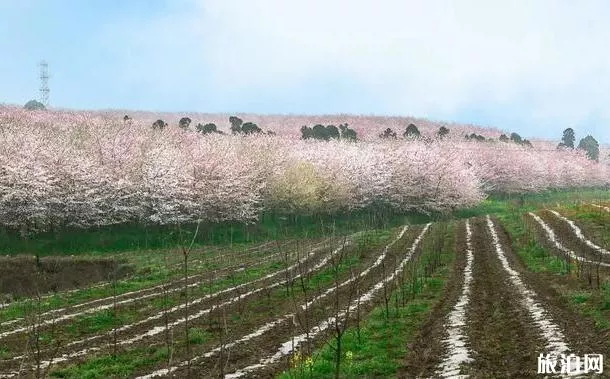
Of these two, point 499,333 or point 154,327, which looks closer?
point 499,333

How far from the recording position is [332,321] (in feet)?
72.5

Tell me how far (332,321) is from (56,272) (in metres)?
33.4

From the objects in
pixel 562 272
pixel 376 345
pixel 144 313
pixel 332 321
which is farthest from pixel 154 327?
pixel 562 272

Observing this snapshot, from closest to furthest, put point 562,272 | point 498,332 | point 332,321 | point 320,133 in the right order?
point 498,332 → point 332,321 → point 562,272 → point 320,133

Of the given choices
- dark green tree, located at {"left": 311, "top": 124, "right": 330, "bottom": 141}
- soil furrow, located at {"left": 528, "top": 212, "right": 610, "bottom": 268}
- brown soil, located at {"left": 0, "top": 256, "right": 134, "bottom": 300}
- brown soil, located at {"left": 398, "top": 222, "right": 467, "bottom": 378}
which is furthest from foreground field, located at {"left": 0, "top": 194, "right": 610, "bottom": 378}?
dark green tree, located at {"left": 311, "top": 124, "right": 330, "bottom": 141}

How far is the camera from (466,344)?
1703 cm

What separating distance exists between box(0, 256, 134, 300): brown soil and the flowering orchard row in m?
11.2

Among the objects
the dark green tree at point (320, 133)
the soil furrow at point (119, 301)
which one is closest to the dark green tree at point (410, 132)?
the dark green tree at point (320, 133)

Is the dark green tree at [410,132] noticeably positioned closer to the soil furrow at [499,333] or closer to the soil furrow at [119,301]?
the soil furrow at [119,301]

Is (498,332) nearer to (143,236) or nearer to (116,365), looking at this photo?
(116,365)

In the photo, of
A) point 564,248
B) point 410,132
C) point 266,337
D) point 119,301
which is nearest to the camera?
point 266,337

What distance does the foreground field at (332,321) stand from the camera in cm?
1550

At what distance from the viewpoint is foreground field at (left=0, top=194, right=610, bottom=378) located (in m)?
15.5

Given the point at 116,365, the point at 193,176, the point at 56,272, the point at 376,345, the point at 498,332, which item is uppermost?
the point at 193,176
